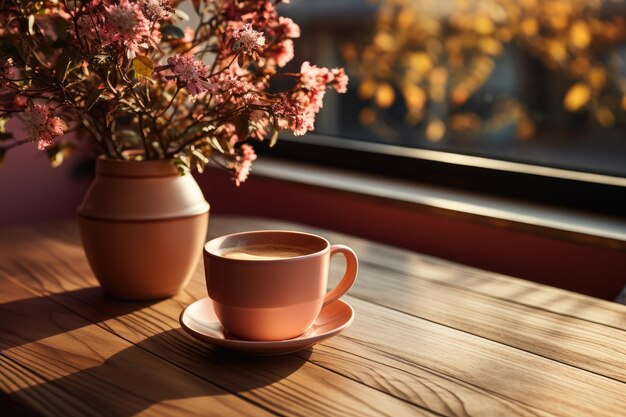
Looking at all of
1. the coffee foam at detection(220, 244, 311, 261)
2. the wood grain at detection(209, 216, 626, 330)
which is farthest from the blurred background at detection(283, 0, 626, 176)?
the coffee foam at detection(220, 244, 311, 261)

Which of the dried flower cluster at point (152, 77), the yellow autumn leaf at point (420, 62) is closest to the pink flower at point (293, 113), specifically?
the dried flower cluster at point (152, 77)

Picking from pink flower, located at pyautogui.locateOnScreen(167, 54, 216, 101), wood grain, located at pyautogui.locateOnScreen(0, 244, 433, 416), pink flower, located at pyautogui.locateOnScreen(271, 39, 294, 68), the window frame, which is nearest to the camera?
wood grain, located at pyautogui.locateOnScreen(0, 244, 433, 416)

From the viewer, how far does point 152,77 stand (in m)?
0.97

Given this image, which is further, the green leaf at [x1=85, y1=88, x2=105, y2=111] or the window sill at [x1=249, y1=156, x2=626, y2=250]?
the window sill at [x1=249, y1=156, x2=626, y2=250]

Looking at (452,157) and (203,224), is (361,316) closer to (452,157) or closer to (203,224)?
(203,224)

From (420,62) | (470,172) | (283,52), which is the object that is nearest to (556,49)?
(420,62)

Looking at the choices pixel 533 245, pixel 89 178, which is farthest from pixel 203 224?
pixel 89 178

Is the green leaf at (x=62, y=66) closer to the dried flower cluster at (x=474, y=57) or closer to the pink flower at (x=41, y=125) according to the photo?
the pink flower at (x=41, y=125)

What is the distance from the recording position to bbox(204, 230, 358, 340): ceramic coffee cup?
2.58ft

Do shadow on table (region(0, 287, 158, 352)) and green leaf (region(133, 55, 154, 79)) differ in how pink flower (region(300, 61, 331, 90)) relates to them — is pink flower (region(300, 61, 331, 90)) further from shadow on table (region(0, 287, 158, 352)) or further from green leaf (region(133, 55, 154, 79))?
shadow on table (region(0, 287, 158, 352))

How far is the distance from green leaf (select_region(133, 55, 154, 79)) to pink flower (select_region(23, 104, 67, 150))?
12 centimetres

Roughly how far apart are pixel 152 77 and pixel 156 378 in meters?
0.42

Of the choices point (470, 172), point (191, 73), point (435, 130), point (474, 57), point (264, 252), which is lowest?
point (435, 130)

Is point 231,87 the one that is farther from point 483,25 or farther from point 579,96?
point 483,25
